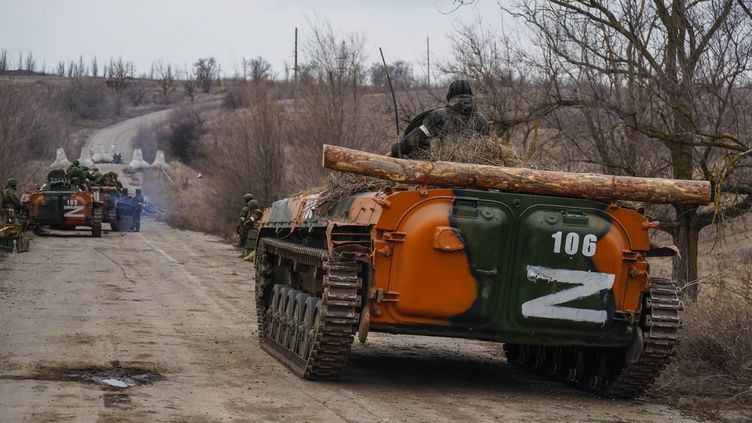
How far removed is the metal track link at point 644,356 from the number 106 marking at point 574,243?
0.67 meters

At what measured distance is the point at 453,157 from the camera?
10.7 m

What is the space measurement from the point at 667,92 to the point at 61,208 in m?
23.1

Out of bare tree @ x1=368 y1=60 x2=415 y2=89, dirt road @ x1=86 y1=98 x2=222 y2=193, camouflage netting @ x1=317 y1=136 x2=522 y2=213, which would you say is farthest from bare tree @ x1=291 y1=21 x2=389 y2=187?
dirt road @ x1=86 y1=98 x2=222 y2=193

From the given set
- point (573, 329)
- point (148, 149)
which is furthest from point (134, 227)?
point (148, 149)

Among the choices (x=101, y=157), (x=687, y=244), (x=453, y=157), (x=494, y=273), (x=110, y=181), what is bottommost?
(x=494, y=273)

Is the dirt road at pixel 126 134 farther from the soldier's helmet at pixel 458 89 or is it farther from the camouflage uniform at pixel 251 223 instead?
the soldier's helmet at pixel 458 89

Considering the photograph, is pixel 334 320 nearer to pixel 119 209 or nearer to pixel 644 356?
pixel 644 356

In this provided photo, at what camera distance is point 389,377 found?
11.0 m

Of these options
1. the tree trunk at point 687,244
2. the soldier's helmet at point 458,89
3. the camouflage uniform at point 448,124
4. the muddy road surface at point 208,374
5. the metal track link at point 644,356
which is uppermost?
the soldier's helmet at point 458,89

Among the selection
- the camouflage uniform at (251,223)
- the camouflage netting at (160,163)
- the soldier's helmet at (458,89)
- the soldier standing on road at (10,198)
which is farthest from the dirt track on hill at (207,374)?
the camouflage netting at (160,163)

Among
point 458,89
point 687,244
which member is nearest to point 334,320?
point 458,89

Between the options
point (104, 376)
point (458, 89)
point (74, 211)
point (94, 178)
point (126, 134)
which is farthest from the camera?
point (126, 134)

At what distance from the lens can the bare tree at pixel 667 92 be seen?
42.9 feet

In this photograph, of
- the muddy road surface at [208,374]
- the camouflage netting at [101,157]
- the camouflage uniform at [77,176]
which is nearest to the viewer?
the muddy road surface at [208,374]
